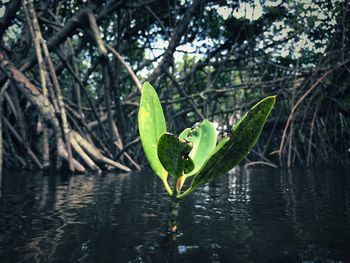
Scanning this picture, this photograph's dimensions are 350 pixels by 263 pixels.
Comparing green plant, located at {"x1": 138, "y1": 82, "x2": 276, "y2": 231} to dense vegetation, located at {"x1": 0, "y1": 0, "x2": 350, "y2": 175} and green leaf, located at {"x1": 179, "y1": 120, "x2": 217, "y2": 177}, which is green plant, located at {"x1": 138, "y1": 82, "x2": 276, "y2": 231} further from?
dense vegetation, located at {"x1": 0, "y1": 0, "x2": 350, "y2": 175}

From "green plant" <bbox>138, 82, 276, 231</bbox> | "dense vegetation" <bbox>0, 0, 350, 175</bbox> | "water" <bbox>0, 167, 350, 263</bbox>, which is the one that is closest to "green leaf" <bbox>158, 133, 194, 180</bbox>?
"green plant" <bbox>138, 82, 276, 231</bbox>

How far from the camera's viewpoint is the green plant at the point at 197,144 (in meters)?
0.44

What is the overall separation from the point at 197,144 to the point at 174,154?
0.11 meters

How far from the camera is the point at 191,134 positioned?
560 mm

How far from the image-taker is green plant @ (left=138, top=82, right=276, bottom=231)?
1.44 feet

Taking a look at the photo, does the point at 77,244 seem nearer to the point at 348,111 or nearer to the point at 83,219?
the point at 83,219

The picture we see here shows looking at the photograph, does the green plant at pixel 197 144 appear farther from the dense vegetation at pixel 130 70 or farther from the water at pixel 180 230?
the dense vegetation at pixel 130 70

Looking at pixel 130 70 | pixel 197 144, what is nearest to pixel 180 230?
pixel 197 144

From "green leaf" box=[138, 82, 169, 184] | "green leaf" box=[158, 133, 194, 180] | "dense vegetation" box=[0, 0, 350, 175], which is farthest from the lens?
"dense vegetation" box=[0, 0, 350, 175]

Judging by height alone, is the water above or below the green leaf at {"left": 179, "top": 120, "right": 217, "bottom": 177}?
below

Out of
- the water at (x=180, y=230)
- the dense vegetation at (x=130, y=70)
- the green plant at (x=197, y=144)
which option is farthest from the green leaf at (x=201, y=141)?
the dense vegetation at (x=130, y=70)

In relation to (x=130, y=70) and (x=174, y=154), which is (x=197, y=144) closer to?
(x=174, y=154)

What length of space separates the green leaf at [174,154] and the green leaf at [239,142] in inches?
1.2

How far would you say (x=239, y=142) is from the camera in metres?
0.46
